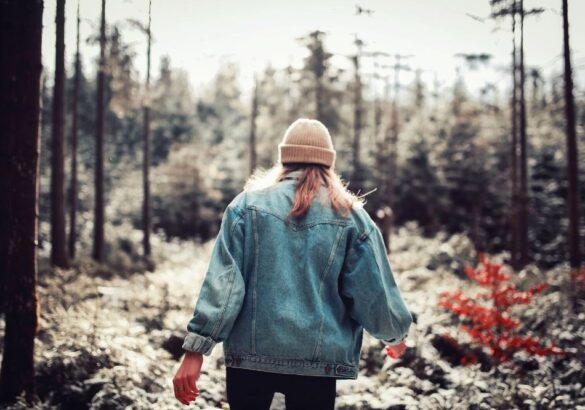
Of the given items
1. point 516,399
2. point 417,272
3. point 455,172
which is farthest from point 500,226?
point 516,399

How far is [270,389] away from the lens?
252cm

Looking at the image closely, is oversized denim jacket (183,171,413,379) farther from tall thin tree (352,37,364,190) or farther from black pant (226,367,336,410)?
tall thin tree (352,37,364,190)

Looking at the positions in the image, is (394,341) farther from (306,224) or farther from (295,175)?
(295,175)

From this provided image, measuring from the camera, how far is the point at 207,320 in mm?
2398

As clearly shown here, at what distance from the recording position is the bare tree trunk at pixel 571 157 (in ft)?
43.4

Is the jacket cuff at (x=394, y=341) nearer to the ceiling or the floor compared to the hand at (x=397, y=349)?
nearer to the ceiling

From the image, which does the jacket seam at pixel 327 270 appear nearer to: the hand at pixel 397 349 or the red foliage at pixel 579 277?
the hand at pixel 397 349

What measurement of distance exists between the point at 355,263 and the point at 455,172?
2932cm

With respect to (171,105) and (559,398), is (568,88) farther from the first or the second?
(171,105)

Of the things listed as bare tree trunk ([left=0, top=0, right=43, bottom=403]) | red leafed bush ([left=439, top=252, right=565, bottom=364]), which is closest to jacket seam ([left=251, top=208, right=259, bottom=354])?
bare tree trunk ([left=0, top=0, right=43, bottom=403])

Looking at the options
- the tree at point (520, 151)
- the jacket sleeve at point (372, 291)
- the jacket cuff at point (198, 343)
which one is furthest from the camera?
the tree at point (520, 151)

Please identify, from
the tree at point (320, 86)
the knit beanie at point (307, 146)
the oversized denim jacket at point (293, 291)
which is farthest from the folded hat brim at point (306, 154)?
the tree at point (320, 86)

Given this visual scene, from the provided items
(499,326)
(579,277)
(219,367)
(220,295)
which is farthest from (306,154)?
(579,277)

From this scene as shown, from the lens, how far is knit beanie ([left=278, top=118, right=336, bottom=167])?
279 cm
